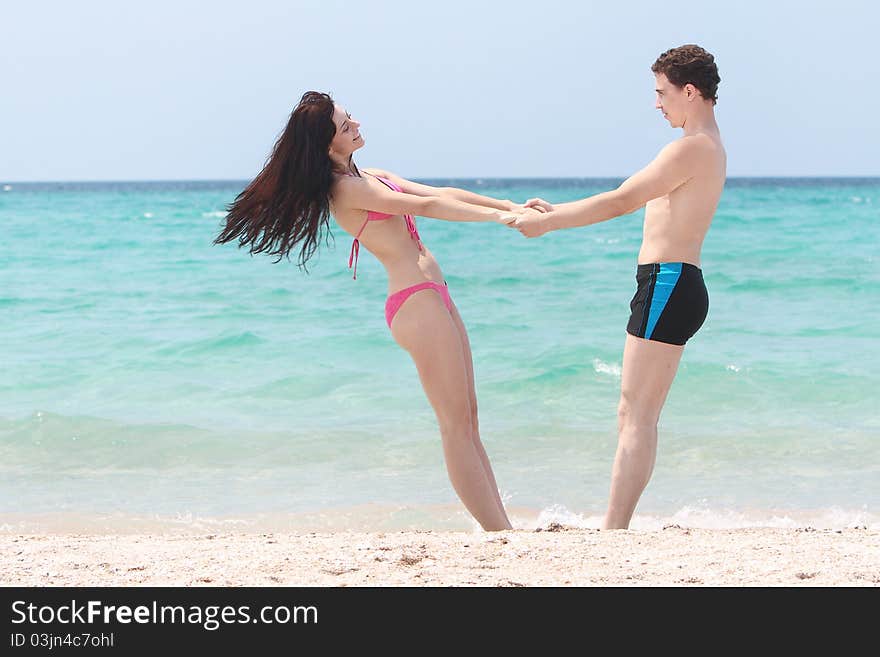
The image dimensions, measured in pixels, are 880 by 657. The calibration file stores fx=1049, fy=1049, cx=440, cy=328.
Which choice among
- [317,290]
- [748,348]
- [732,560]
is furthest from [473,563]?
[317,290]

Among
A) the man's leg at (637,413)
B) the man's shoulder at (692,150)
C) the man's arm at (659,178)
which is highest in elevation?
the man's shoulder at (692,150)

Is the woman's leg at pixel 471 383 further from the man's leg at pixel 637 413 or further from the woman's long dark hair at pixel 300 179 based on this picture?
the woman's long dark hair at pixel 300 179

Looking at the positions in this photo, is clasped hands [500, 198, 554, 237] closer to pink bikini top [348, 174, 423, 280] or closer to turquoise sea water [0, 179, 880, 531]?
pink bikini top [348, 174, 423, 280]

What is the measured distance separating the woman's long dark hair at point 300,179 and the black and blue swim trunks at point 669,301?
1.40m

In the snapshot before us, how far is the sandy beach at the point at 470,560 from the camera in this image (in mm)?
3798

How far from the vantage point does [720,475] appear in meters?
6.65

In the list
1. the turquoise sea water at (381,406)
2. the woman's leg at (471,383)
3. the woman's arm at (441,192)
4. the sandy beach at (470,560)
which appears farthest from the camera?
the turquoise sea water at (381,406)

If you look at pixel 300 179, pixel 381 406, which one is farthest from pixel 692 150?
pixel 381 406

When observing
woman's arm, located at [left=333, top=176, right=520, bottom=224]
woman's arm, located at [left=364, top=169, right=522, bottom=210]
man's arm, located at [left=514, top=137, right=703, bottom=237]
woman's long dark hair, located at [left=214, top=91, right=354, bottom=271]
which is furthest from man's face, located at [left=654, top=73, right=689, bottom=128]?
woman's long dark hair, located at [left=214, top=91, right=354, bottom=271]

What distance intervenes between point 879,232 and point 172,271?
57.5 feet

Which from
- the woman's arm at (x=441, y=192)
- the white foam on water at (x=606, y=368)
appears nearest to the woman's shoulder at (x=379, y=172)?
the woman's arm at (x=441, y=192)

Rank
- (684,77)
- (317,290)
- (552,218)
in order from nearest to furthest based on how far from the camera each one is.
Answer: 1. (684,77)
2. (552,218)
3. (317,290)

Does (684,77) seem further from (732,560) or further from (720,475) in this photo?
(720,475)

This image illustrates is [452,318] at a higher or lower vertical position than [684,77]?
lower
